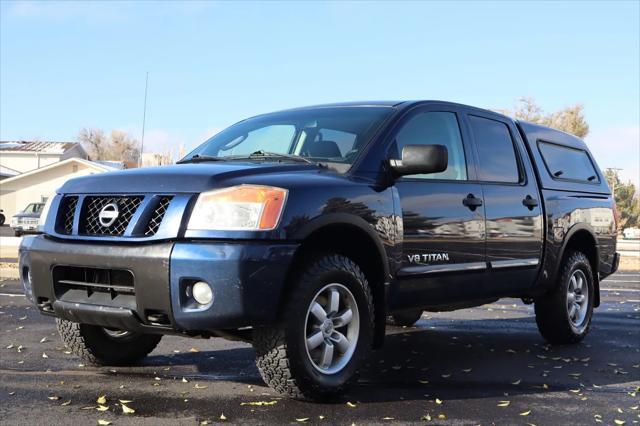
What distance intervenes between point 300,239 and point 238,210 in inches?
14.7

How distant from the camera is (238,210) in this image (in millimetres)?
3855

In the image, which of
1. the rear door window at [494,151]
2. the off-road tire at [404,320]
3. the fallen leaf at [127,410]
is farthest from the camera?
the off-road tire at [404,320]

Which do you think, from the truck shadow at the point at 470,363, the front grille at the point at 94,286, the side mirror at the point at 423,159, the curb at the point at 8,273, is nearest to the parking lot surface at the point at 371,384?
the truck shadow at the point at 470,363

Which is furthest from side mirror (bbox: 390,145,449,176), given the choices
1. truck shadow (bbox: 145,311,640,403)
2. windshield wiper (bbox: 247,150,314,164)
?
truck shadow (bbox: 145,311,640,403)

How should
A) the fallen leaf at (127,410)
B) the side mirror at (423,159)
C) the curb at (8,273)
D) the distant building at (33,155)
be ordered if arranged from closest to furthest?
the fallen leaf at (127,410) → the side mirror at (423,159) → the curb at (8,273) → the distant building at (33,155)

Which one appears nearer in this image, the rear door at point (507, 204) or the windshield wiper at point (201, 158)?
the windshield wiper at point (201, 158)

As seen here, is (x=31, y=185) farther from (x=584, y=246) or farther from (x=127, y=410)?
(x=127, y=410)

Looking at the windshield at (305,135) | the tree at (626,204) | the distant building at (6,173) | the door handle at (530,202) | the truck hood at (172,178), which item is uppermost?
the distant building at (6,173)

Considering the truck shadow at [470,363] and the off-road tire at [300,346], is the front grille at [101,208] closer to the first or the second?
the off-road tire at [300,346]

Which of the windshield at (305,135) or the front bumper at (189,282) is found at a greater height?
the windshield at (305,135)

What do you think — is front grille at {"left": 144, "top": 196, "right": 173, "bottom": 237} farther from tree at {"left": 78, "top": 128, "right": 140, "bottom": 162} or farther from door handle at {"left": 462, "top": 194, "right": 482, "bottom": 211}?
tree at {"left": 78, "top": 128, "right": 140, "bottom": 162}

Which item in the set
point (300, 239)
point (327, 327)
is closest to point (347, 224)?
point (300, 239)

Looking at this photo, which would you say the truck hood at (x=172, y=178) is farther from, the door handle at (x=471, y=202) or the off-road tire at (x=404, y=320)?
the off-road tire at (x=404, y=320)

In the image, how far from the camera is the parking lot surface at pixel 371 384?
3.89m
